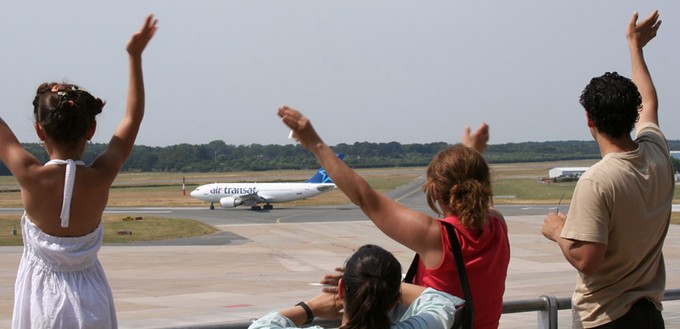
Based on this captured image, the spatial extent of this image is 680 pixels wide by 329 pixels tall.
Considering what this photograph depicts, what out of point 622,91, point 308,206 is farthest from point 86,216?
point 308,206

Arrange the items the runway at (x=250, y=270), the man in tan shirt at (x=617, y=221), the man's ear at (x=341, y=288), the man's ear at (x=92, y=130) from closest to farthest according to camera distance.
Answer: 1. the man's ear at (x=341, y=288)
2. the man's ear at (x=92, y=130)
3. the man in tan shirt at (x=617, y=221)
4. the runway at (x=250, y=270)

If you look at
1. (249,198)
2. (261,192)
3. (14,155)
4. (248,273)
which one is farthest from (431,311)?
(261,192)

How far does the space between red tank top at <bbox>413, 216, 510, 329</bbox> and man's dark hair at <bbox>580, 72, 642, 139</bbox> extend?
33.5 inches

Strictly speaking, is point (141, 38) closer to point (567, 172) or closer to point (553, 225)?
point (553, 225)

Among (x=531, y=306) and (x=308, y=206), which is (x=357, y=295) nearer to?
(x=531, y=306)

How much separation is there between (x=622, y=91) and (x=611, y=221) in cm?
69

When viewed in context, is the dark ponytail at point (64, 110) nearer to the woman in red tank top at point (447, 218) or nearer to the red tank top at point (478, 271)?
the woman in red tank top at point (447, 218)

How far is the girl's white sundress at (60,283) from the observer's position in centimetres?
367

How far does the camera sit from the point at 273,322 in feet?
11.6

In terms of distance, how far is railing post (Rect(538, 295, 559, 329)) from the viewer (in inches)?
261

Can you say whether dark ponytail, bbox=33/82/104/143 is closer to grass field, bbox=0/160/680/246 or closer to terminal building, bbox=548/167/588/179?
grass field, bbox=0/160/680/246

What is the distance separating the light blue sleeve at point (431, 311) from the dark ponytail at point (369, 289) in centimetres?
16

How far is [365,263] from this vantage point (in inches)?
134

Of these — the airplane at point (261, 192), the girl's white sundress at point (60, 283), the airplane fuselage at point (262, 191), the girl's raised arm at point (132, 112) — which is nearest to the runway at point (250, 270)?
the girl's raised arm at point (132, 112)
